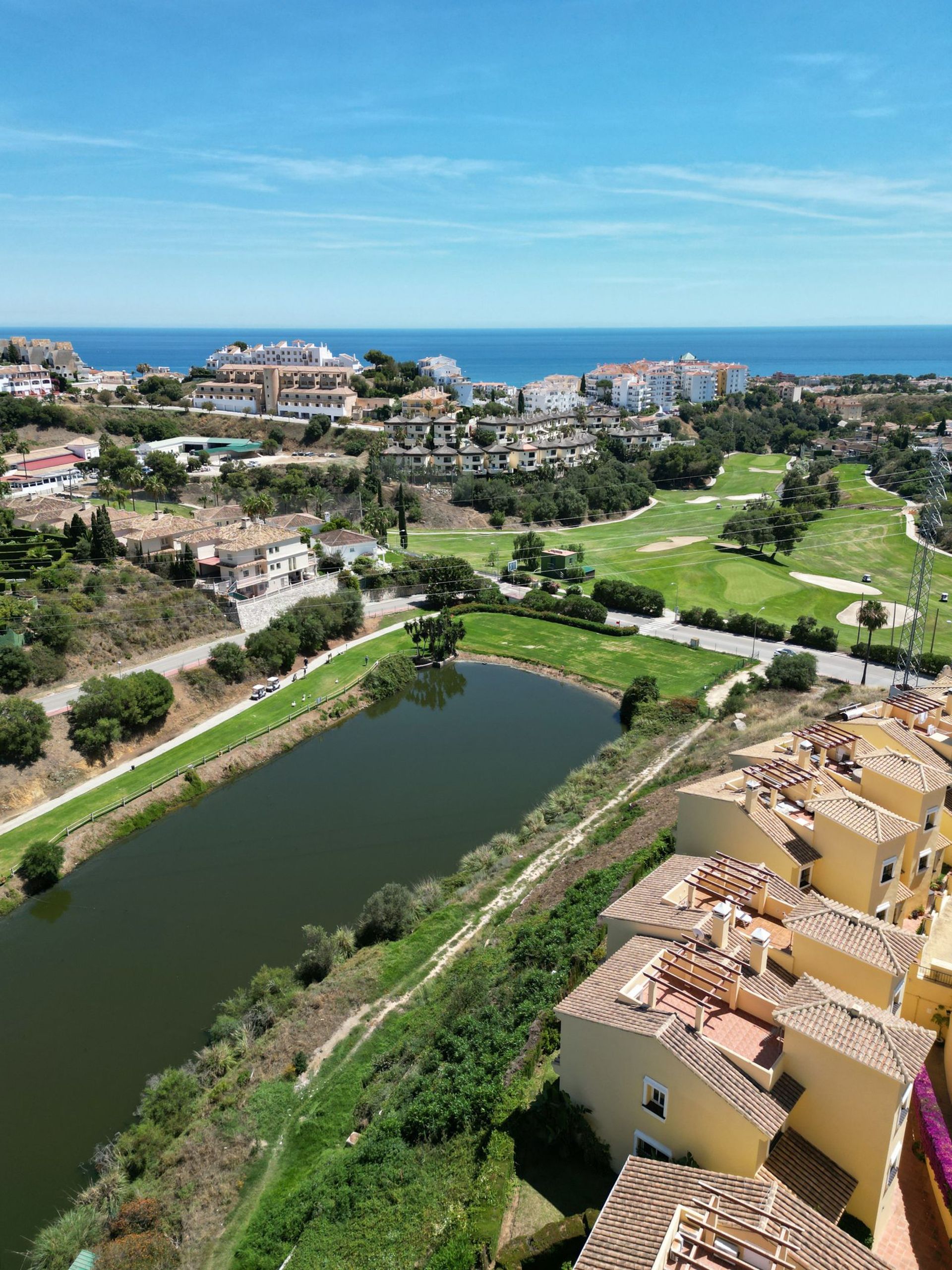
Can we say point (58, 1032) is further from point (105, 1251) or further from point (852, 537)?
point (852, 537)

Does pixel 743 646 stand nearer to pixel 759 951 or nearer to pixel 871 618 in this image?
pixel 871 618

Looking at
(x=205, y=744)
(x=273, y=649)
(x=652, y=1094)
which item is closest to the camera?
(x=652, y=1094)

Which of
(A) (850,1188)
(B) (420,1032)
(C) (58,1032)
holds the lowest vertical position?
(C) (58,1032)

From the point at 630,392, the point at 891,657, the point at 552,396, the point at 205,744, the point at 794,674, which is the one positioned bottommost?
the point at 205,744

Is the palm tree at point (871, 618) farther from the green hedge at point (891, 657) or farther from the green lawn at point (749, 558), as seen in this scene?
the green lawn at point (749, 558)

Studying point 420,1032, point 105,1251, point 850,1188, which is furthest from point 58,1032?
point 850,1188

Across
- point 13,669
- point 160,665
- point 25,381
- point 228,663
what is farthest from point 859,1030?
point 25,381
